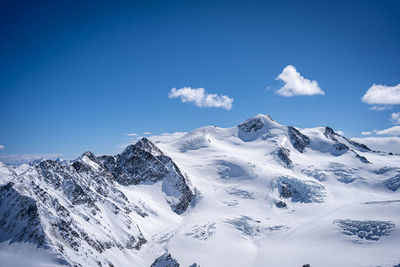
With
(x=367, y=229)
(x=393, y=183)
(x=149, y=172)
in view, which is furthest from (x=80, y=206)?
(x=393, y=183)

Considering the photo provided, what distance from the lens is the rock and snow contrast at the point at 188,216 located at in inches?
3009

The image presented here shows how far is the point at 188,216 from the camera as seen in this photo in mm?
142250

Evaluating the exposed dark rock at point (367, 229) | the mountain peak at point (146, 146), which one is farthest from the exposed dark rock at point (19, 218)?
the exposed dark rock at point (367, 229)

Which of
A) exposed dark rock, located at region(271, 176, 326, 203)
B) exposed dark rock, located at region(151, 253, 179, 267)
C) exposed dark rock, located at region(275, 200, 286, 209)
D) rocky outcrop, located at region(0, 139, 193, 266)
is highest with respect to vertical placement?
exposed dark rock, located at region(271, 176, 326, 203)

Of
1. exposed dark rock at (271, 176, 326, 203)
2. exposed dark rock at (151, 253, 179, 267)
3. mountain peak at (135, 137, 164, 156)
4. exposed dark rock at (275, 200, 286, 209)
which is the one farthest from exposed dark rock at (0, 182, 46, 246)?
exposed dark rock at (271, 176, 326, 203)

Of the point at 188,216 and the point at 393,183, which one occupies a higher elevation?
the point at 393,183

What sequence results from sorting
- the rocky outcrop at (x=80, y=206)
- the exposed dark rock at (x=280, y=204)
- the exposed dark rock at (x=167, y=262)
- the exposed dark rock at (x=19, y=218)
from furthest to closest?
the exposed dark rock at (x=280, y=204)
the rocky outcrop at (x=80, y=206)
the exposed dark rock at (x=167, y=262)
the exposed dark rock at (x=19, y=218)

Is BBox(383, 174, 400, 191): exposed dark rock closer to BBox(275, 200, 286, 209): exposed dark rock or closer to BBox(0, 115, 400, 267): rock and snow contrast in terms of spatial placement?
BBox(0, 115, 400, 267): rock and snow contrast

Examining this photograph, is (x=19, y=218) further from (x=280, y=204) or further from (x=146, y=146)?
(x=280, y=204)

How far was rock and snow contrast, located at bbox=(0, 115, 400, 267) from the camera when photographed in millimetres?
76438

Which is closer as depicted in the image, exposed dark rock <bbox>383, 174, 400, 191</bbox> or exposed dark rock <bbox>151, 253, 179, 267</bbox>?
exposed dark rock <bbox>151, 253, 179, 267</bbox>

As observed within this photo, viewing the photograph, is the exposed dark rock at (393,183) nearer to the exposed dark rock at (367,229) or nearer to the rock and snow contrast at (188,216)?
the rock and snow contrast at (188,216)

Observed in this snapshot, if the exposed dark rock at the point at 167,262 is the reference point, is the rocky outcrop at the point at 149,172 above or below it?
above

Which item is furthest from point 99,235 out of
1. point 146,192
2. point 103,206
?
point 146,192
